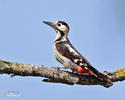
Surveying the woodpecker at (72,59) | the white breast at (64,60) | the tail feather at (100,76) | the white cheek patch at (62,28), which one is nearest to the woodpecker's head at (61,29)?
the white cheek patch at (62,28)

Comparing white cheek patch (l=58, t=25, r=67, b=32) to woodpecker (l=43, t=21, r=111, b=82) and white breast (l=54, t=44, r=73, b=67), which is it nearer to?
woodpecker (l=43, t=21, r=111, b=82)

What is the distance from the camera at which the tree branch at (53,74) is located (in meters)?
3.59

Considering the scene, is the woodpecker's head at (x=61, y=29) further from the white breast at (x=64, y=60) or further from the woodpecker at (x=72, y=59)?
the white breast at (x=64, y=60)

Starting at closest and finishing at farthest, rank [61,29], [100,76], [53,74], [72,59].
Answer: [53,74]
[100,76]
[72,59]
[61,29]

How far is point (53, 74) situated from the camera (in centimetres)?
390

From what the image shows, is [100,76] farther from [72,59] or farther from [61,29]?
[61,29]

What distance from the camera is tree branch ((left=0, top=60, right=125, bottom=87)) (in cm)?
359

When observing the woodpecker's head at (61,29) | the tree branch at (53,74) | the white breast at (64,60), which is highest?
the woodpecker's head at (61,29)

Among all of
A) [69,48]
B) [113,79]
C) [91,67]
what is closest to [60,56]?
[69,48]

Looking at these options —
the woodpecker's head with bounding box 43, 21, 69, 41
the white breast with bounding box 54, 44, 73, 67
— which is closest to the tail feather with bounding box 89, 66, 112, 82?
the white breast with bounding box 54, 44, 73, 67

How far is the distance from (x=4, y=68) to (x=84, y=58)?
188cm

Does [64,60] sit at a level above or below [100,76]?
above

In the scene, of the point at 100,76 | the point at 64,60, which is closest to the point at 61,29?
the point at 64,60

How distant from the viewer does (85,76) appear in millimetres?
4512
